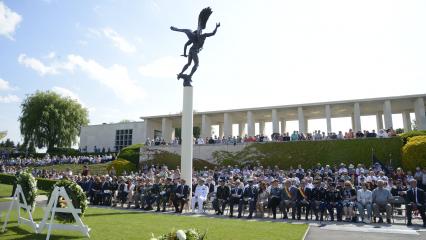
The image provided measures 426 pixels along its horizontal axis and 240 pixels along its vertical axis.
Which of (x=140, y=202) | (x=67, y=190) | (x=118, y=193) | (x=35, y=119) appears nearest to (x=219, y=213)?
(x=140, y=202)

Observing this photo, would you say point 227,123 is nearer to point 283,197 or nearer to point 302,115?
point 302,115

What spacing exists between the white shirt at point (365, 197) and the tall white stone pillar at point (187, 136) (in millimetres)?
7380

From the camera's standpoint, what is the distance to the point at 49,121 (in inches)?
1944

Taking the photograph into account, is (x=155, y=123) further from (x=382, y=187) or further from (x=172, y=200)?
(x=382, y=187)

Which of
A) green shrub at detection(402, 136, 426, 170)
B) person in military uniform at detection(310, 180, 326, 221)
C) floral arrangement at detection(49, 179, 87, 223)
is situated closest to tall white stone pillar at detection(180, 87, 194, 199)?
person in military uniform at detection(310, 180, 326, 221)

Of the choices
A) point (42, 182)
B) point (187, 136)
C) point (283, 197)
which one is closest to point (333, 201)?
point (283, 197)

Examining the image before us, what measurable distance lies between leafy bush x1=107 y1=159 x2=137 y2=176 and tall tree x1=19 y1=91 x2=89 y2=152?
64.5 ft

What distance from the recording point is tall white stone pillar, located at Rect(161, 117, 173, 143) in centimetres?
4325

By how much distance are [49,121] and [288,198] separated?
4462 centimetres

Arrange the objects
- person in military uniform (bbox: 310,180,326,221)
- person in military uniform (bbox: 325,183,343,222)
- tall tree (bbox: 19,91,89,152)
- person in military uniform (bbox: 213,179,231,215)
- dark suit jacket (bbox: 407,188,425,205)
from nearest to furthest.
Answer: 1. dark suit jacket (bbox: 407,188,425,205)
2. person in military uniform (bbox: 325,183,343,222)
3. person in military uniform (bbox: 310,180,326,221)
4. person in military uniform (bbox: 213,179,231,215)
5. tall tree (bbox: 19,91,89,152)

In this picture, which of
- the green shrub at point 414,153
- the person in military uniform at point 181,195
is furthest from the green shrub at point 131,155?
the green shrub at point 414,153

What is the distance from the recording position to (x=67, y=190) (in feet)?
27.6

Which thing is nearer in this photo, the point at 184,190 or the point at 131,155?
the point at 184,190

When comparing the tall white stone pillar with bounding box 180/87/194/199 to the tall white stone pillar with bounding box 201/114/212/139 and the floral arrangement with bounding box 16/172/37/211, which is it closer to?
the floral arrangement with bounding box 16/172/37/211
